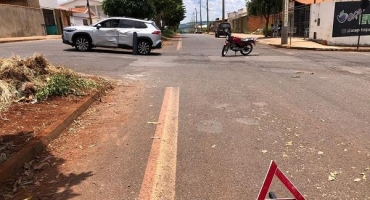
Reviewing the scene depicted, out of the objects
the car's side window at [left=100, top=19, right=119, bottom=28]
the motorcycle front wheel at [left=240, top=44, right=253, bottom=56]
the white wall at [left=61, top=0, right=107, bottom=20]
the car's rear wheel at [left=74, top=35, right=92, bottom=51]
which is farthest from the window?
the white wall at [left=61, top=0, right=107, bottom=20]

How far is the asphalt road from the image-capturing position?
3.39 metres

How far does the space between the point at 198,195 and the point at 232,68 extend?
8.61 m

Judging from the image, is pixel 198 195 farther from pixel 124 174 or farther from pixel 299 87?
pixel 299 87

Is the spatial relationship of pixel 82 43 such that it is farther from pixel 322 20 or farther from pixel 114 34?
pixel 322 20

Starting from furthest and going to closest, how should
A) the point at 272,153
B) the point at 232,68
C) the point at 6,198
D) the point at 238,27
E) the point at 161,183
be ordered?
the point at 238,27 < the point at 232,68 < the point at 272,153 < the point at 161,183 < the point at 6,198

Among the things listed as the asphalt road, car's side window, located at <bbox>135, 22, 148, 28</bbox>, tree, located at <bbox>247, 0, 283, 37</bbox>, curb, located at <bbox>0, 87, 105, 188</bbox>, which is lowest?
the asphalt road

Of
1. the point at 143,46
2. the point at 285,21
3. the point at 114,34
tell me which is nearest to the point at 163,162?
the point at 143,46

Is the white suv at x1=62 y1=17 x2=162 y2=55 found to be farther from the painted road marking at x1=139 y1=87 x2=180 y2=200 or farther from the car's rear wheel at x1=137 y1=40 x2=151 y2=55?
the painted road marking at x1=139 y1=87 x2=180 y2=200

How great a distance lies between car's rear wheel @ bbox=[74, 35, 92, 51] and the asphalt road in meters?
7.35

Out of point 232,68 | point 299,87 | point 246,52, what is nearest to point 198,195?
point 299,87

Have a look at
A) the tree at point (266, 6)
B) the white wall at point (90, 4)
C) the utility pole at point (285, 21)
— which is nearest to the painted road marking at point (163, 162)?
the utility pole at point (285, 21)

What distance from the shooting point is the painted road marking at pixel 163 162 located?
3301mm

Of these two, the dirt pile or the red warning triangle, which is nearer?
the red warning triangle

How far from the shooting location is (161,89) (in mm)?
7957
